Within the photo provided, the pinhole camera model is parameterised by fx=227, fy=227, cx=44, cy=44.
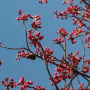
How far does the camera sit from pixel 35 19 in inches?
239

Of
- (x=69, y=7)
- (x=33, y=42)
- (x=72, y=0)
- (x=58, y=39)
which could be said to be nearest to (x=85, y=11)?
(x=69, y=7)

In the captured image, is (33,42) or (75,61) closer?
(33,42)

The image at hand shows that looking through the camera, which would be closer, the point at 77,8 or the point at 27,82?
the point at 27,82

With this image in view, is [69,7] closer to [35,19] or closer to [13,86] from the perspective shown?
[35,19]

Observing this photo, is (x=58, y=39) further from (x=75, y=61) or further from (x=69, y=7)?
(x=69, y=7)

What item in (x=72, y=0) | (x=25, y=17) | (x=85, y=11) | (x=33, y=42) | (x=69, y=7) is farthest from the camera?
(x=72, y=0)

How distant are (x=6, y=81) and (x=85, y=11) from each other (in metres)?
5.40

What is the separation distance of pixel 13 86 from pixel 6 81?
24 centimetres

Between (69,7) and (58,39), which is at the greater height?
(69,7)

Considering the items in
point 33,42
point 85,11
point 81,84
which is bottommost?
point 81,84

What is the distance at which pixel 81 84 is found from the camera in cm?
610

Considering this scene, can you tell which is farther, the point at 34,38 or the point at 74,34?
the point at 74,34

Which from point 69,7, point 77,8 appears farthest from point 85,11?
point 69,7

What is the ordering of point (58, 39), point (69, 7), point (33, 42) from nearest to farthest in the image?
1. point (33, 42)
2. point (58, 39)
3. point (69, 7)
